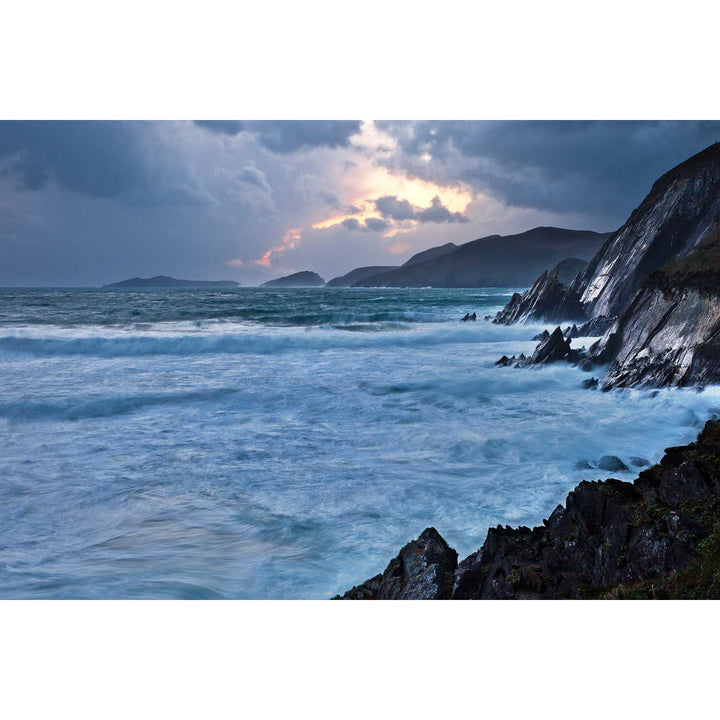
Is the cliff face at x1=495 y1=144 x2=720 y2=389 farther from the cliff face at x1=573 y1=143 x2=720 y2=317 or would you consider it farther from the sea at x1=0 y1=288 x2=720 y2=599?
the sea at x1=0 y1=288 x2=720 y2=599

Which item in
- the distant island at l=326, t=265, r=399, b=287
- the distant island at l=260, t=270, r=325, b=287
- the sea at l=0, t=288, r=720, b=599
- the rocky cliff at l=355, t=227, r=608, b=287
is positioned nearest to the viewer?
the sea at l=0, t=288, r=720, b=599

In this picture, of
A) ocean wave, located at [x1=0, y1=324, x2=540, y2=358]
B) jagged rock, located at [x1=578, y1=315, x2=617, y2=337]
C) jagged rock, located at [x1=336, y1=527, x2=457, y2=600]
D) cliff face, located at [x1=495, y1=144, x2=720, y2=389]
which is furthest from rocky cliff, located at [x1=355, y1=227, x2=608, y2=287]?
jagged rock, located at [x1=336, y1=527, x2=457, y2=600]

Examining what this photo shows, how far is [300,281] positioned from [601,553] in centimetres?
554

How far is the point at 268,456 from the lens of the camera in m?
5.67

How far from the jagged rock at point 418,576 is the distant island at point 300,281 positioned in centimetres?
461

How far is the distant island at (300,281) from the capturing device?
707cm

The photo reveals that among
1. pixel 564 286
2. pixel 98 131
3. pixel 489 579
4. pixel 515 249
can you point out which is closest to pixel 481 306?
pixel 564 286

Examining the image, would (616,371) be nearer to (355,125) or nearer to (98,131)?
(355,125)

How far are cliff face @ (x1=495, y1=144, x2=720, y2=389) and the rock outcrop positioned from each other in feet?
10.8

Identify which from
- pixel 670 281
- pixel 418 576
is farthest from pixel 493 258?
pixel 418 576

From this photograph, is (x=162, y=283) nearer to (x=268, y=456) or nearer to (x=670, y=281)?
(x=268, y=456)

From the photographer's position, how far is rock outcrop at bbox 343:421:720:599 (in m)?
2.70

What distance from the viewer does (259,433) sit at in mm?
6375

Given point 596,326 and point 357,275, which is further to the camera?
point 596,326
